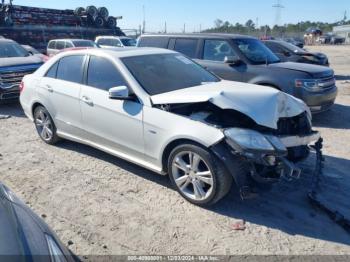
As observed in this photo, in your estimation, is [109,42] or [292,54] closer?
[292,54]

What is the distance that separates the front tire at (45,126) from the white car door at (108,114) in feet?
3.43

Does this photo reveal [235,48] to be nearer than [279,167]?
No

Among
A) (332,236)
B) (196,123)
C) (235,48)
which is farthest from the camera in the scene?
(235,48)

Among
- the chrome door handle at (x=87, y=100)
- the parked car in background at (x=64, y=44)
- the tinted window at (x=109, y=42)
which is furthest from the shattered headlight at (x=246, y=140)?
the tinted window at (x=109, y=42)

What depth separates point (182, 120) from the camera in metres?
3.82

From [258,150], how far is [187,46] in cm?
568

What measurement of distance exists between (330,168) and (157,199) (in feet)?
8.44

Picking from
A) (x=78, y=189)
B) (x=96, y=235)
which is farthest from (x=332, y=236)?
(x=78, y=189)

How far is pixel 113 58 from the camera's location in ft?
15.1

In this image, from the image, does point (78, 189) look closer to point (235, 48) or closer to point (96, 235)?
point (96, 235)

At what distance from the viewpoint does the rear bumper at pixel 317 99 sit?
24.0 ft

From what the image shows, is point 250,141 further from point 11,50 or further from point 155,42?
point 11,50

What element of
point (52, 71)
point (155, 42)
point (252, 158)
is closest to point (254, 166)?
point (252, 158)

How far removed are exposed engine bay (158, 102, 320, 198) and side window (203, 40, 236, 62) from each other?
13.3 feet
